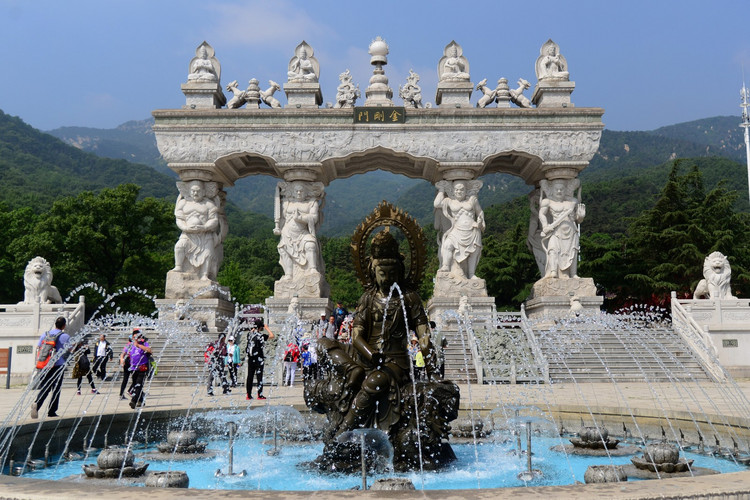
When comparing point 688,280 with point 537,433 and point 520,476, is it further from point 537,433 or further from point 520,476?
point 520,476

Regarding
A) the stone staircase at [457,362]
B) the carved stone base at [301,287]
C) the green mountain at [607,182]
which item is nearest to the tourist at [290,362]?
the stone staircase at [457,362]

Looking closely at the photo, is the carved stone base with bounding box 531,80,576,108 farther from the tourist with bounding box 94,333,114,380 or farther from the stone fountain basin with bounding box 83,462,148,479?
the stone fountain basin with bounding box 83,462,148,479

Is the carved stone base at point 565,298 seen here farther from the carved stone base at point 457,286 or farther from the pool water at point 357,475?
the pool water at point 357,475

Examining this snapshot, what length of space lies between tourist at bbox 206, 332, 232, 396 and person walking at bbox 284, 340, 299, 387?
125cm

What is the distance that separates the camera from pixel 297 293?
19953 millimetres

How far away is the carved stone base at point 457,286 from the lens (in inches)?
784

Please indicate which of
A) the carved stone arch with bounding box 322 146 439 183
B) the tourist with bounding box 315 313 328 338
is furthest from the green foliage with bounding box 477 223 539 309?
Result: the tourist with bounding box 315 313 328 338

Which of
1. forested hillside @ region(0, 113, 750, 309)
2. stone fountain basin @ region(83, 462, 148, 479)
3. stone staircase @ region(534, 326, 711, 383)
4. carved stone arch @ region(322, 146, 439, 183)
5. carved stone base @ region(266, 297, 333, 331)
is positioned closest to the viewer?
stone fountain basin @ region(83, 462, 148, 479)

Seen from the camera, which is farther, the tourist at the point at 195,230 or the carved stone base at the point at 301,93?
the carved stone base at the point at 301,93

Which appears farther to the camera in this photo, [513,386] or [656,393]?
[513,386]

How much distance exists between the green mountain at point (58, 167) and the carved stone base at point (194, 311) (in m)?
37.3

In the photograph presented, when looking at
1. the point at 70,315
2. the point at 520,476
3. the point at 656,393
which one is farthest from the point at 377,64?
the point at 520,476

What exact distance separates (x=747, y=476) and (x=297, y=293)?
16719 millimetres

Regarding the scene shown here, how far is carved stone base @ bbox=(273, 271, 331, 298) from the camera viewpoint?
789 inches
